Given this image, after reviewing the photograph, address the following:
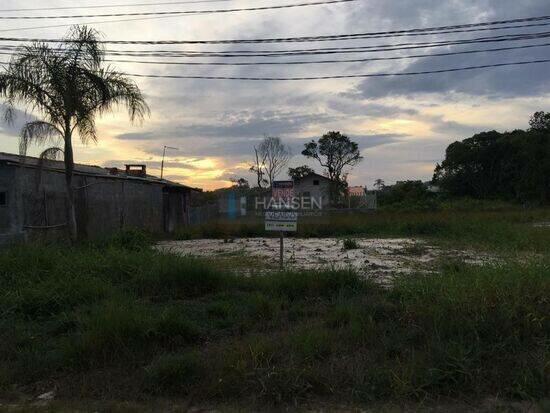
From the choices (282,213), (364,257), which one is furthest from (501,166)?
(282,213)

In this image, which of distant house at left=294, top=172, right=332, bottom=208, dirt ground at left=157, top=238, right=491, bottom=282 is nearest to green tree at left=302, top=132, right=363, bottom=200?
distant house at left=294, top=172, right=332, bottom=208

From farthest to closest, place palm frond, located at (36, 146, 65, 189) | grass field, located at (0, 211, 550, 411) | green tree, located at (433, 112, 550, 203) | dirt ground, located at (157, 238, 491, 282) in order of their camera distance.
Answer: green tree, located at (433, 112, 550, 203), palm frond, located at (36, 146, 65, 189), dirt ground, located at (157, 238, 491, 282), grass field, located at (0, 211, 550, 411)

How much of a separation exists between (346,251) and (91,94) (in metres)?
8.99

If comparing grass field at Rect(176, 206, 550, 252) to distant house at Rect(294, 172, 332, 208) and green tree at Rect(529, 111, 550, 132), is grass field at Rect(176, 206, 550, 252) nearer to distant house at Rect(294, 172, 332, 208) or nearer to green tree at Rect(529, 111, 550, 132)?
distant house at Rect(294, 172, 332, 208)

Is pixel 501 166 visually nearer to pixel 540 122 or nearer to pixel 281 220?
pixel 540 122

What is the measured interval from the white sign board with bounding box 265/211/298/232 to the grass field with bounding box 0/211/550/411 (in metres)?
2.51

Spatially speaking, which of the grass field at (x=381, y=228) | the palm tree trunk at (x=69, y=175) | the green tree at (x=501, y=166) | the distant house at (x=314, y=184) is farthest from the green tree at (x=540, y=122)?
the palm tree trunk at (x=69, y=175)

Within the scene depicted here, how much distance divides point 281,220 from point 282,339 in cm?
501

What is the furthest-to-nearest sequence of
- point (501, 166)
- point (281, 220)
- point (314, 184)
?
point (501, 166), point (314, 184), point (281, 220)

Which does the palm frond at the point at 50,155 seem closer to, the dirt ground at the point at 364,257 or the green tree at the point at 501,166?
the dirt ground at the point at 364,257

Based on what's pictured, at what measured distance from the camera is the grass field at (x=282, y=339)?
15.5 ft

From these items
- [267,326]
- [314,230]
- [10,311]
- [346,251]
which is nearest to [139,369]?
[267,326]

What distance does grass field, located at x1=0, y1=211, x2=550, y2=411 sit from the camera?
4723 millimetres

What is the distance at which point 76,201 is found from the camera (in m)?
18.5
